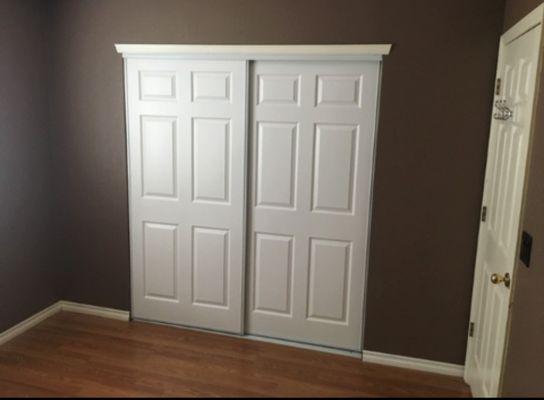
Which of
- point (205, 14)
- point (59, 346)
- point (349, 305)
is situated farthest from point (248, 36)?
point (59, 346)

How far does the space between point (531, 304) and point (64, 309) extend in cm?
328

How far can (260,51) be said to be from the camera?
3027mm

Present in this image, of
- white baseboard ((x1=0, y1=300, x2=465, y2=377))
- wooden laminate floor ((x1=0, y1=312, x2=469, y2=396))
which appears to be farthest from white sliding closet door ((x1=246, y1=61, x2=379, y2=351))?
wooden laminate floor ((x1=0, y1=312, x2=469, y2=396))

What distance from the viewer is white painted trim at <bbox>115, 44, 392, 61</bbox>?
2871 millimetres

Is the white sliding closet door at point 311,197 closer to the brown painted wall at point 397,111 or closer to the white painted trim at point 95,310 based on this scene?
the brown painted wall at point 397,111

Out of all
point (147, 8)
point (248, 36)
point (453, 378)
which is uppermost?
point (147, 8)

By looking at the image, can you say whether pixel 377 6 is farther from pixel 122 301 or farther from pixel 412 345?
pixel 122 301

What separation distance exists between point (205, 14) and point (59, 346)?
93.3 inches

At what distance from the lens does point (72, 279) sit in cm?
375

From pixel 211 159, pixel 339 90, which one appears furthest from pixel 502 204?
pixel 211 159

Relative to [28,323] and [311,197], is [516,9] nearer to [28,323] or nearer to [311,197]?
[311,197]

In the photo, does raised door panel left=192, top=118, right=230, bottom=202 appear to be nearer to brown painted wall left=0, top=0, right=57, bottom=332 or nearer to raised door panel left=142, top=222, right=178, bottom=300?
raised door panel left=142, top=222, right=178, bottom=300

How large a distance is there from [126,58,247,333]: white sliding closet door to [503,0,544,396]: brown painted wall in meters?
1.77

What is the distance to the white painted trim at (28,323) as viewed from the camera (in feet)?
10.9
